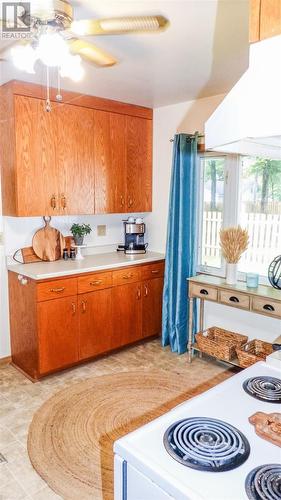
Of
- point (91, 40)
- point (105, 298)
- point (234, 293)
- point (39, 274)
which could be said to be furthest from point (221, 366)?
point (91, 40)

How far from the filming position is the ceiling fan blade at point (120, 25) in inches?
60.1

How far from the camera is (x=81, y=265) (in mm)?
3346

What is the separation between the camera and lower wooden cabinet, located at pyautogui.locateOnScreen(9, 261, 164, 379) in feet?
9.96

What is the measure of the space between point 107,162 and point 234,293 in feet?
5.79

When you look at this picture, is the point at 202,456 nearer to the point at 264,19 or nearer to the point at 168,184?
the point at 264,19

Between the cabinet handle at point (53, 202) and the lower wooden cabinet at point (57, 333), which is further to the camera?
the cabinet handle at point (53, 202)

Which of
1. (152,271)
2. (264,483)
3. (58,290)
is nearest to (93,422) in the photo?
(58,290)

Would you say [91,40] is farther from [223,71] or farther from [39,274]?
[39,274]

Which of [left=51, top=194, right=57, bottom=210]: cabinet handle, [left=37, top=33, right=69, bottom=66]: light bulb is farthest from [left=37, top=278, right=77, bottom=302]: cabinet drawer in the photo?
[left=37, top=33, right=69, bottom=66]: light bulb

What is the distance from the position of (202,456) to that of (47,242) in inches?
110

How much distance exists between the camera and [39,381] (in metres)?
3.11

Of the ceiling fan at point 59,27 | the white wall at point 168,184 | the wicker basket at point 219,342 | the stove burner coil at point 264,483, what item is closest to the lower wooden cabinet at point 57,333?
the wicker basket at point 219,342

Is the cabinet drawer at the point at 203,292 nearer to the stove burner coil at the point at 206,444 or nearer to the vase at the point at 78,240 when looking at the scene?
the vase at the point at 78,240

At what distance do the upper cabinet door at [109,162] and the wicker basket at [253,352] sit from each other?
1.82 m
